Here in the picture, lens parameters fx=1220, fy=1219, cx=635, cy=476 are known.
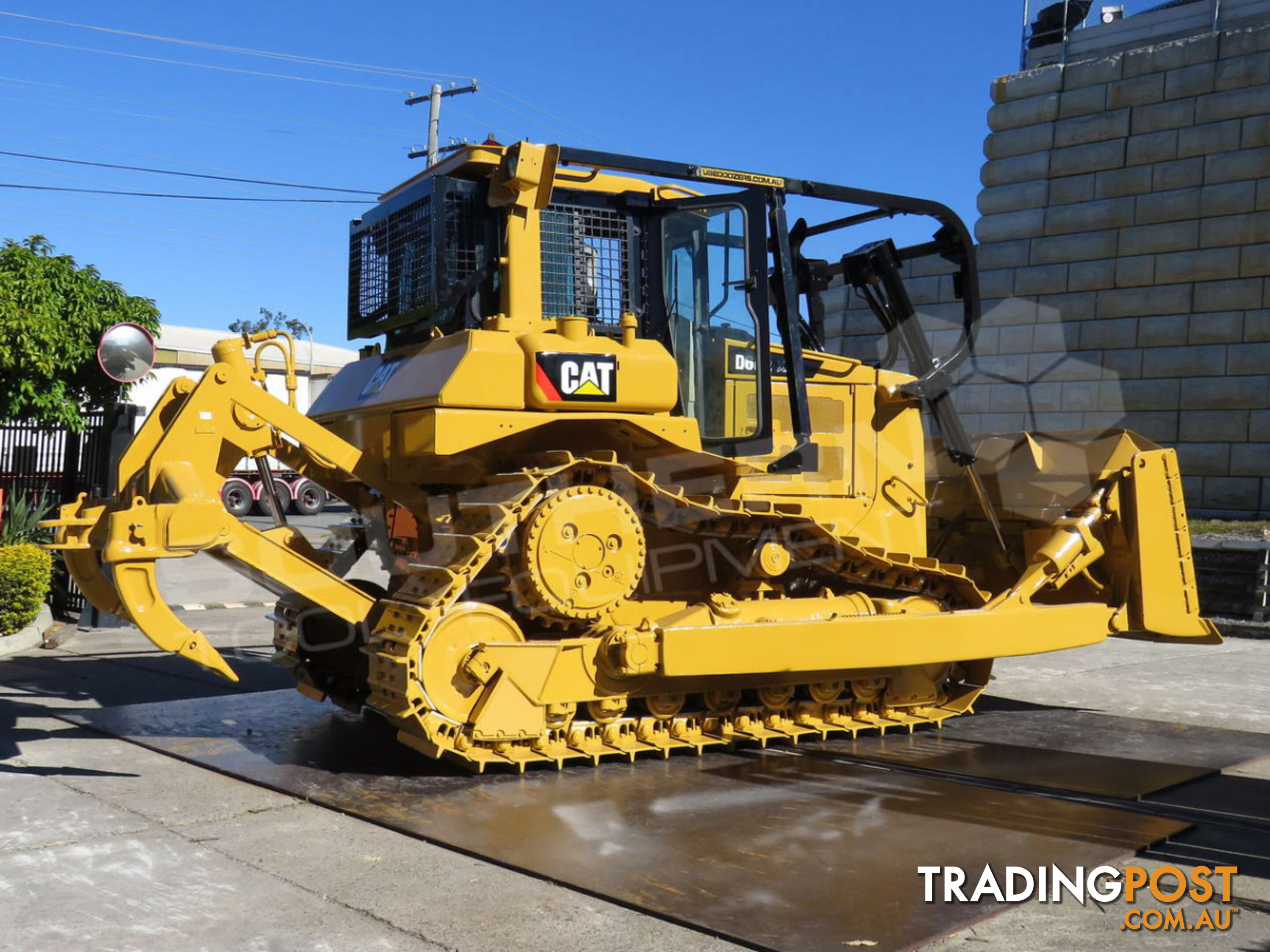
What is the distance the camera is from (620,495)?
6.68 metres

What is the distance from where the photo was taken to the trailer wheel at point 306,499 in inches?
1273

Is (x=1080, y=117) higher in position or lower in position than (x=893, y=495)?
higher

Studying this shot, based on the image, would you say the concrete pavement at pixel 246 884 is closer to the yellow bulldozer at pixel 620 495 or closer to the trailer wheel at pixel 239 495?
the yellow bulldozer at pixel 620 495

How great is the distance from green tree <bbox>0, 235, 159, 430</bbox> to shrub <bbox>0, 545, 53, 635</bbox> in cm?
235

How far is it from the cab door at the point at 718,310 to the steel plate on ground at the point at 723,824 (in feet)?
6.44

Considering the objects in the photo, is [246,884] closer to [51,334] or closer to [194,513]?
[194,513]

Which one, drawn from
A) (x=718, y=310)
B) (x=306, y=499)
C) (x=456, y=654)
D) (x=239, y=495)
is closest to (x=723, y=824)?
(x=456, y=654)

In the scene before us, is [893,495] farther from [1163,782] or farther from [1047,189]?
[1047,189]

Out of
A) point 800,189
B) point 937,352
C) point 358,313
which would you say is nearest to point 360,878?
point 358,313

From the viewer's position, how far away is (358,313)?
25.7 ft

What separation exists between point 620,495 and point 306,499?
89.2ft

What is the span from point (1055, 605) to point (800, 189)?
313 centimetres

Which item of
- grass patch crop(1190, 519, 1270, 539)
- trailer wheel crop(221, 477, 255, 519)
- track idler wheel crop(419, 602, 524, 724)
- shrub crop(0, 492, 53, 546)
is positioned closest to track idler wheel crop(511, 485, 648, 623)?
track idler wheel crop(419, 602, 524, 724)

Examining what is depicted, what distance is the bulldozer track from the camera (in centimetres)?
606
